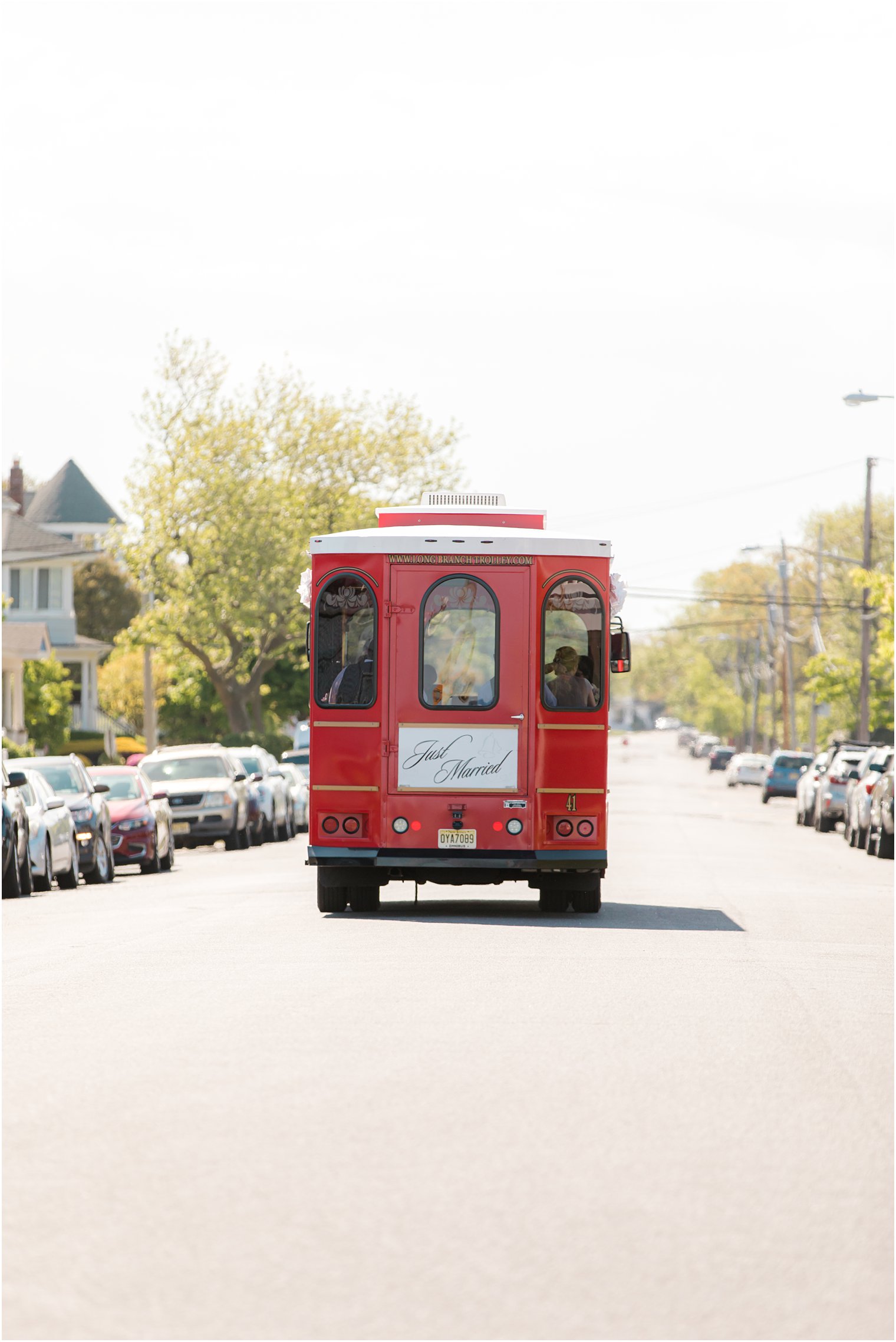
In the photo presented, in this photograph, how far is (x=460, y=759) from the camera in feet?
55.9

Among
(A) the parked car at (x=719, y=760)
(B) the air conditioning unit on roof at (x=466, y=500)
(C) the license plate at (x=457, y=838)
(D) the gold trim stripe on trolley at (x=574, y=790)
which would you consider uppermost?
(B) the air conditioning unit on roof at (x=466, y=500)

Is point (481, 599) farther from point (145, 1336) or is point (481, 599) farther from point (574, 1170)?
point (145, 1336)

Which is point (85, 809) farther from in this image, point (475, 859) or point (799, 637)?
point (799, 637)

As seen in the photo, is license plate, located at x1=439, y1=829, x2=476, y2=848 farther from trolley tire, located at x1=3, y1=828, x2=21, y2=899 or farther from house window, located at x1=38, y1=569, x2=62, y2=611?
house window, located at x1=38, y1=569, x2=62, y2=611

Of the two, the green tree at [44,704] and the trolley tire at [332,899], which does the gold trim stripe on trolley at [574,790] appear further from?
the green tree at [44,704]

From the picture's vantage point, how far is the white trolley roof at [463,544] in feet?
55.7

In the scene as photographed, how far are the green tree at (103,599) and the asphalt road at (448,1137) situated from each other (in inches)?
2970

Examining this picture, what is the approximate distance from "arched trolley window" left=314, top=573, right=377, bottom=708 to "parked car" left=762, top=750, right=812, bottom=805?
148ft

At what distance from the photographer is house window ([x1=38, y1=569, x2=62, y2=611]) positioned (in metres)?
68.5

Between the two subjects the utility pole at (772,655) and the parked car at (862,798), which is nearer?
the parked car at (862,798)

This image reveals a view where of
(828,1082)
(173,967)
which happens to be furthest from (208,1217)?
(173,967)

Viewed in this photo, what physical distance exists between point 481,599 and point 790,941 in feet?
12.9

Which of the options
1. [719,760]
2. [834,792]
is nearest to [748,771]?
[719,760]

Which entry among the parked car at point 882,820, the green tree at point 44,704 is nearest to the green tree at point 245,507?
the green tree at point 44,704
